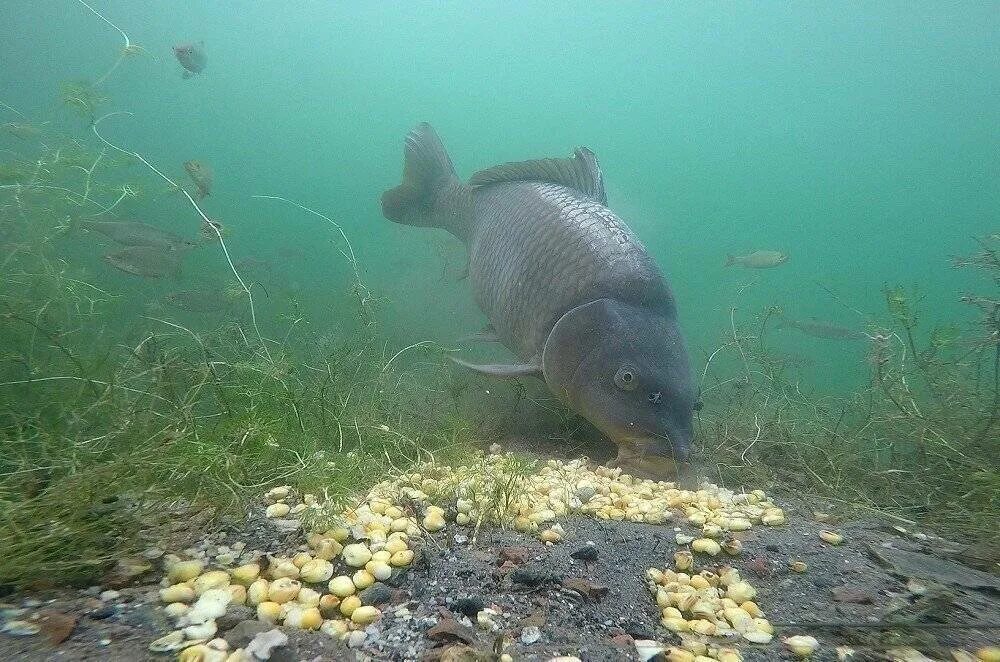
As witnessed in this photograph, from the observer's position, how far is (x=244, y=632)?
4.88ft

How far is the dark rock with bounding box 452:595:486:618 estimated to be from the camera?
1711mm

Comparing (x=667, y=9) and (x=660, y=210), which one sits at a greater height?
(x=667, y=9)

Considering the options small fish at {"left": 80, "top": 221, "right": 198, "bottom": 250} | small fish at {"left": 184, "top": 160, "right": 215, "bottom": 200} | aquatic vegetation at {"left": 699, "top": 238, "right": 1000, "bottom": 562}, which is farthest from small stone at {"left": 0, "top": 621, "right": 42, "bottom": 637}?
small fish at {"left": 80, "top": 221, "right": 198, "bottom": 250}

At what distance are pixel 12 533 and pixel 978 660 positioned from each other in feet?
10.2

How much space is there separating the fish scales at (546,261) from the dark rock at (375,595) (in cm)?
363

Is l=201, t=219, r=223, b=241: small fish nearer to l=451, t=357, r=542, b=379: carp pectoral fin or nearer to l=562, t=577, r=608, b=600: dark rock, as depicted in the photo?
l=451, t=357, r=542, b=379: carp pectoral fin

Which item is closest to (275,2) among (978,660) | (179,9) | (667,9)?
(179,9)

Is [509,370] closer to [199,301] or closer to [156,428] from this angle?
[156,428]

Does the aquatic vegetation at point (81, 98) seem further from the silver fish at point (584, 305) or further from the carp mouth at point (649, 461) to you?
A: the carp mouth at point (649, 461)

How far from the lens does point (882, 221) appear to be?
275 ft

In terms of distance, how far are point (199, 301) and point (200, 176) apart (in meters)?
2.83

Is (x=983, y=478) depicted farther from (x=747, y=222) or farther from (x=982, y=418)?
(x=747, y=222)

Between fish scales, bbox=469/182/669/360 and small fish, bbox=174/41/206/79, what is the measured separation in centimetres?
620

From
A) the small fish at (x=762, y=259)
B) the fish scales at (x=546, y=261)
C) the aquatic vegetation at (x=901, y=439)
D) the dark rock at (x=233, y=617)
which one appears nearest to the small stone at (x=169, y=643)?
the dark rock at (x=233, y=617)
